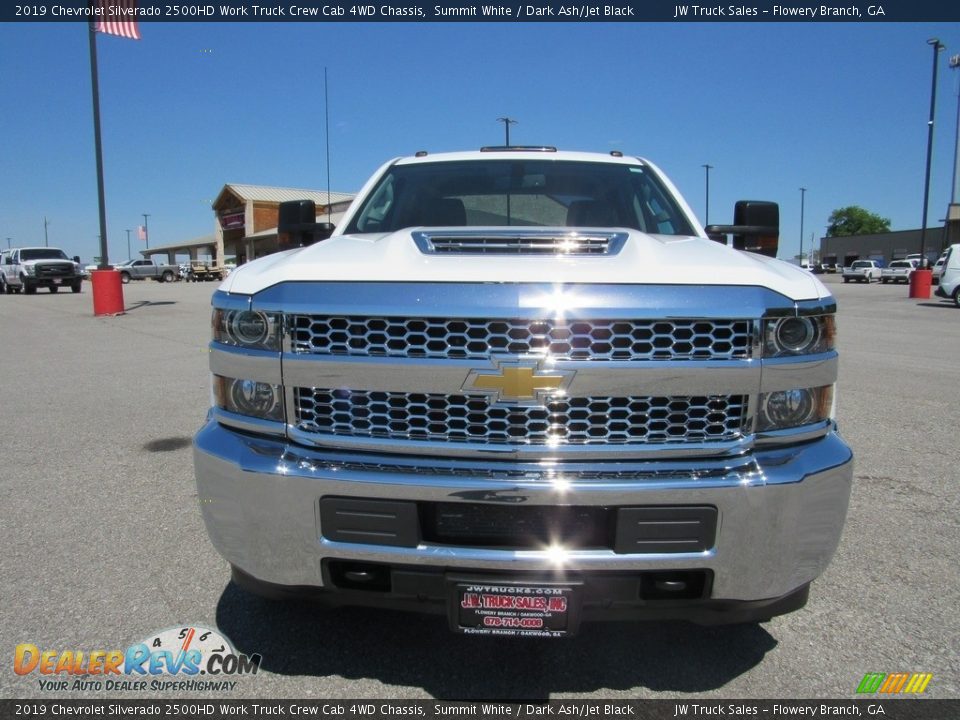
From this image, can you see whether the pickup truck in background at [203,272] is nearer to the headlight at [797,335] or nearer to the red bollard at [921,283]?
the red bollard at [921,283]

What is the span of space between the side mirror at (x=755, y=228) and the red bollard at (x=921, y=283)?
25948 mm

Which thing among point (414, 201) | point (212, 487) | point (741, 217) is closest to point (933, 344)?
point (741, 217)

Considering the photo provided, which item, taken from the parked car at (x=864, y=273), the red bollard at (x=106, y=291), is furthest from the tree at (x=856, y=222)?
the red bollard at (x=106, y=291)

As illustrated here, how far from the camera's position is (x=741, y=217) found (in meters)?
3.30

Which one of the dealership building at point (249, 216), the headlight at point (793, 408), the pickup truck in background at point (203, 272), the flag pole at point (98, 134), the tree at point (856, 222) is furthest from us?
the tree at point (856, 222)

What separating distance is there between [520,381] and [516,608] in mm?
622

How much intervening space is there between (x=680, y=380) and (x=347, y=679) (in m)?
1.40

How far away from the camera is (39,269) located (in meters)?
28.2

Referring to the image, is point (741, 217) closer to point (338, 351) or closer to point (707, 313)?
point (707, 313)

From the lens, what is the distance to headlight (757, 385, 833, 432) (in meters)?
1.98

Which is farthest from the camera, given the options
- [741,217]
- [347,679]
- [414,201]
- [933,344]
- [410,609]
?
[933,344]

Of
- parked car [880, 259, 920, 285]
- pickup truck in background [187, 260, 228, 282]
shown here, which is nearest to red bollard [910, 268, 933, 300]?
parked car [880, 259, 920, 285]

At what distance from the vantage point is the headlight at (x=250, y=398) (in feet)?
6.66
